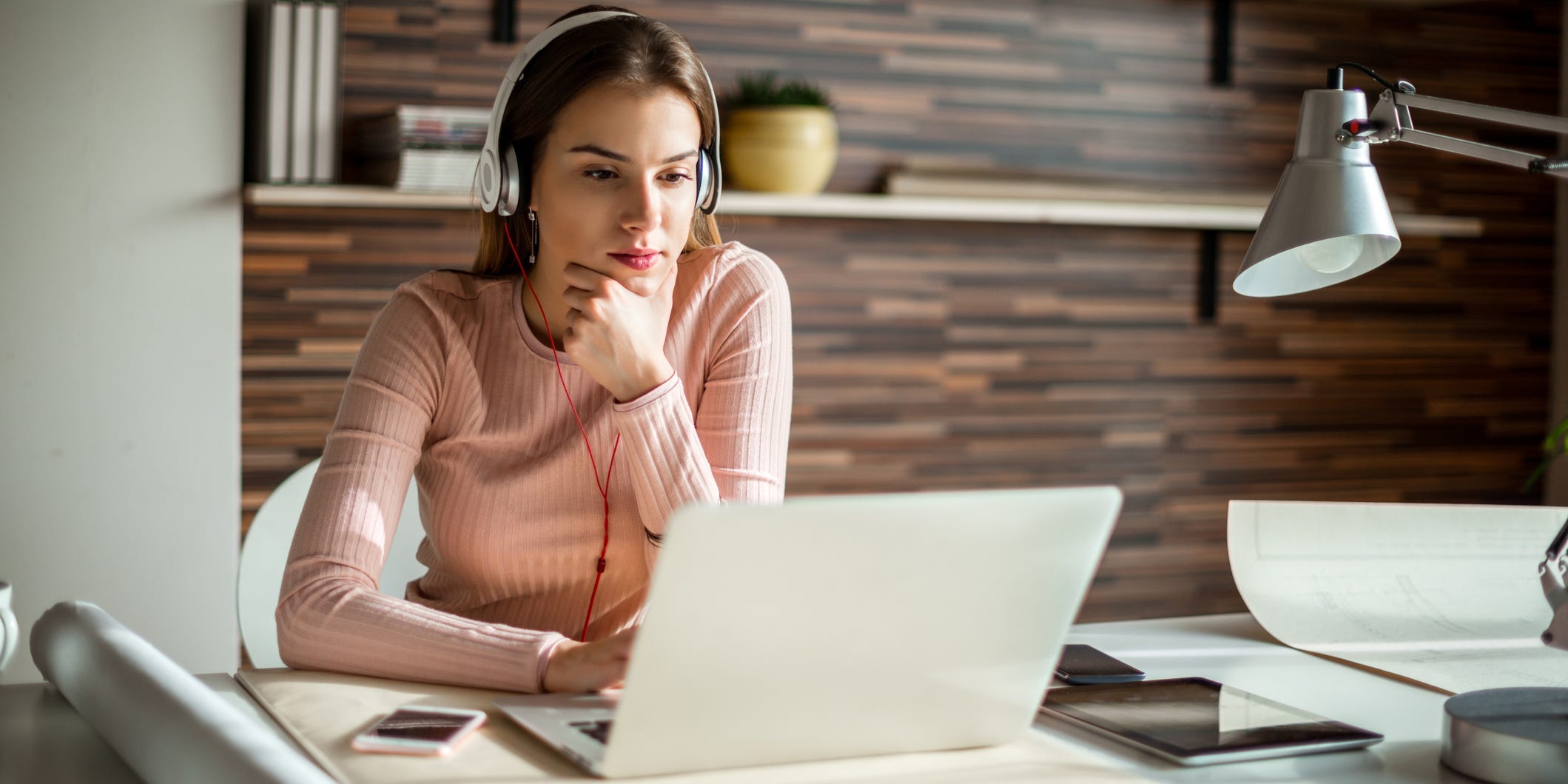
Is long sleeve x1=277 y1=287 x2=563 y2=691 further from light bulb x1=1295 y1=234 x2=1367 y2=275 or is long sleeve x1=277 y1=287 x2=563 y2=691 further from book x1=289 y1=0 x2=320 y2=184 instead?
book x1=289 y1=0 x2=320 y2=184

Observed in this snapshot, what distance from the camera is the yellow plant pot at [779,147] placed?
7.96ft

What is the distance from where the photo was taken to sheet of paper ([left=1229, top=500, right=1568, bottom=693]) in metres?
1.28

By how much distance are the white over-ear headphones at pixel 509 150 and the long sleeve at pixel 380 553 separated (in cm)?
13

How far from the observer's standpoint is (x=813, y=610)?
76 centimetres

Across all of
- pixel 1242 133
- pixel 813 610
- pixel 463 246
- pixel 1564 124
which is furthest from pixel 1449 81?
pixel 813 610

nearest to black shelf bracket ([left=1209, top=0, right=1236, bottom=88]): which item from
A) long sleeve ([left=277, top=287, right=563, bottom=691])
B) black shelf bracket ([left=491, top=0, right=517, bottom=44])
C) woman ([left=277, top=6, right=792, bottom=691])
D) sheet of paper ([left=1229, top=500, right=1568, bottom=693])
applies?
black shelf bracket ([left=491, top=0, right=517, bottom=44])

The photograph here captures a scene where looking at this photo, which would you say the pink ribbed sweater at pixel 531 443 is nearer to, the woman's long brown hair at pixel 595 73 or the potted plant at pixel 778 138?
the woman's long brown hair at pixel 595 73

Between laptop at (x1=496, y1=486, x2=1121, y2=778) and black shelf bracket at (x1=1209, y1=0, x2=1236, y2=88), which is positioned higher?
black shelf bracket at (x1=1209, y1=0, x2=1236, y2=88)

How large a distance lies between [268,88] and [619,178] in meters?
1.07

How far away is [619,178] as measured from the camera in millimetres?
1340

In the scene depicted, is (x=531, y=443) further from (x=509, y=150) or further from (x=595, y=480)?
(x=509, y=150)

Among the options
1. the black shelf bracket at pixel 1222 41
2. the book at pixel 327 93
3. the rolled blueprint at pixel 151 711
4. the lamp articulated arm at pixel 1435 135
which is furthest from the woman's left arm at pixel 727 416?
the black shelf bracket at pixel 1222 41

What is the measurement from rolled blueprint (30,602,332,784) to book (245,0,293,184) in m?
1.23

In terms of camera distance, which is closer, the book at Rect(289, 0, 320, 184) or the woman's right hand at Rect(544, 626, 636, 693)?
the woman's right hand at Rect(544, 626, 636, 693)
